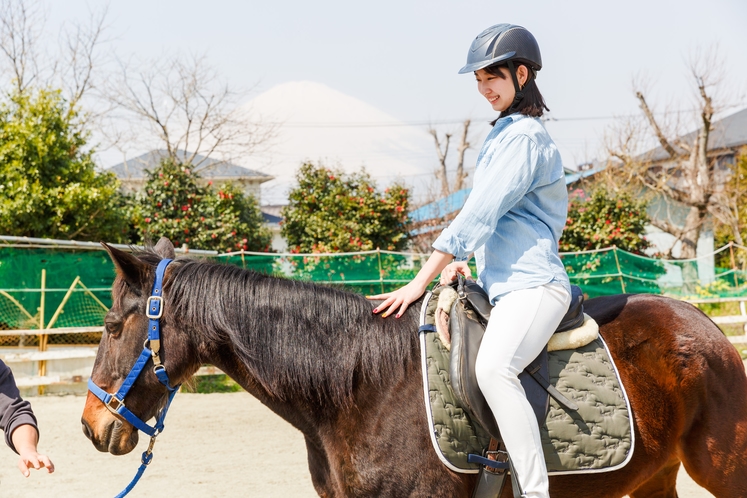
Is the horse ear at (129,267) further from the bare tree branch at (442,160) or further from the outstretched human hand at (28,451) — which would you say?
the bare tree branch at (442,160)

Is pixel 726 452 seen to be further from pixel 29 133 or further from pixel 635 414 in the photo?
pixel 29 133

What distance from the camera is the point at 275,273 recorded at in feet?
24.1

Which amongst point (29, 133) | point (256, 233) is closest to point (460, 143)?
point (256, 233)

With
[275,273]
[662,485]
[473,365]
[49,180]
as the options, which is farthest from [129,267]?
[49,180]

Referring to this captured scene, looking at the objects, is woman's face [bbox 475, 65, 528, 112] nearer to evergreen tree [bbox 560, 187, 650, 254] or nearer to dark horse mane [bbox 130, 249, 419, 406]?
dark horse mane [bbox 130, 249, 419, 406]

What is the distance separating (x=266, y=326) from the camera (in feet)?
7.45

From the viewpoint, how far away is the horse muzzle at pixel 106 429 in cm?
220

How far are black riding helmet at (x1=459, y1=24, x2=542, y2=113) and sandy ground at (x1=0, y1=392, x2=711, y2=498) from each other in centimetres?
332

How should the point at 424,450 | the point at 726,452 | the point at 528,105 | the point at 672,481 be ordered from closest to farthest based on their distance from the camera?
the point at 424,450, the point at 528,105, the point at 726,452, the point at 672,481

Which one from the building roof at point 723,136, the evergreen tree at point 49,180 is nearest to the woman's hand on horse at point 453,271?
the evergreen tree at point 49,180

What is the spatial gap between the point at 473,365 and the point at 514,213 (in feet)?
1.78

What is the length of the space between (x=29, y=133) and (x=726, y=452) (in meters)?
10.3

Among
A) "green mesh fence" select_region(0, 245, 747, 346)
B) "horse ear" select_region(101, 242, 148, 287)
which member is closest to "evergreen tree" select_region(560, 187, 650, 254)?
"green mesh fence" select_region(0, 245, 747, 346)

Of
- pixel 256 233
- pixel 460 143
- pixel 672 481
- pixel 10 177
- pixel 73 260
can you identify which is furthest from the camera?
pixel 460 143
